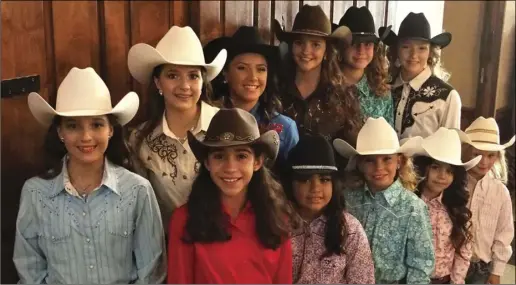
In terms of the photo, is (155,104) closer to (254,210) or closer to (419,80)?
(254,210)

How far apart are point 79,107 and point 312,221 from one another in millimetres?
822

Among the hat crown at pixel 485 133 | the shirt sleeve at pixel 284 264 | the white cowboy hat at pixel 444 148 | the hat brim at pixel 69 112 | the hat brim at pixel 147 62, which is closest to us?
the hat brim at pixel 69 112

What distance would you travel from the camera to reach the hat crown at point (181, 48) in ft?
6.38

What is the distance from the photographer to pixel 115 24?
7.09 feet

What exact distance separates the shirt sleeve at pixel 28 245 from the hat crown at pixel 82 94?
269 mm

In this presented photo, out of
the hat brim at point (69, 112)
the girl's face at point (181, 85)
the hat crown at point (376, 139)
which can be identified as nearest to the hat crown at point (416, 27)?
the hat crown at point (376, 139)

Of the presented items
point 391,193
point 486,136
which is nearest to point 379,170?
point 391,193

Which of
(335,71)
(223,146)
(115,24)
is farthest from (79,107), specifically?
(335,71)

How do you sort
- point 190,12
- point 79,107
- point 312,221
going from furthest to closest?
1. point 190,12
2. point 312,221
3. point 79,107

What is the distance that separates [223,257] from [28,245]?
1.88ft

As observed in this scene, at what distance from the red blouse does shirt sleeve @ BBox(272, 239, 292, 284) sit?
2cm

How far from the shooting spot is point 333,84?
7.72 feet

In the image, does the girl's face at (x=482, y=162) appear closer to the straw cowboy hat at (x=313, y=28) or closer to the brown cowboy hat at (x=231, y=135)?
the straw cowboy hat at (x=313, y=28)

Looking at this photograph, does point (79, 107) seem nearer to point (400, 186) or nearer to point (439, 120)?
point (400, 186)
